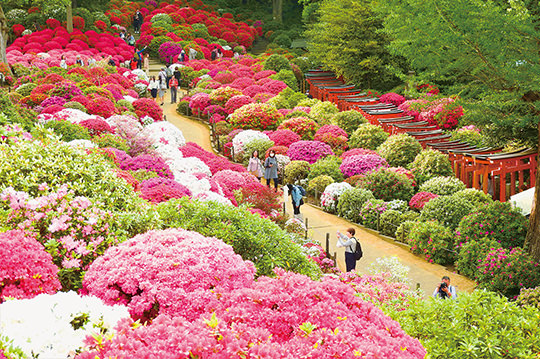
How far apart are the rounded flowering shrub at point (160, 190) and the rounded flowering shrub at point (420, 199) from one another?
296 inches

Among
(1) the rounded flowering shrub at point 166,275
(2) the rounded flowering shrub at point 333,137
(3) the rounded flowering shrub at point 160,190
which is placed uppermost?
(1) the rounded flowering shrub at point 166,275

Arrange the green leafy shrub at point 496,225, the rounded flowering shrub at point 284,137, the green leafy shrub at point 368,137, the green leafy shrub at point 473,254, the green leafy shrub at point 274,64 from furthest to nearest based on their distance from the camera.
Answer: the green leafy shrub at point 274,64
the rounded flowering shrub at point 284,137
the green leafy shrub at point 368,137
the green leafy shrub at point 496,225
the green leafy shrub at point 473,254

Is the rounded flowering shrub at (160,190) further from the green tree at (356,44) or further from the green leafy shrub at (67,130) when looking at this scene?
the green tree at (356,44)

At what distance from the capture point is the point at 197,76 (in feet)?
115

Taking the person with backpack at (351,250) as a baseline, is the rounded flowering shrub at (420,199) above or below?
below

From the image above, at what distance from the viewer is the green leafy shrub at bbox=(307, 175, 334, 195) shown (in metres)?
18.7

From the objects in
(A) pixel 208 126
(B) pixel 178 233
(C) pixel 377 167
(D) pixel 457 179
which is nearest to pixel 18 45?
(A) pixel 208 126

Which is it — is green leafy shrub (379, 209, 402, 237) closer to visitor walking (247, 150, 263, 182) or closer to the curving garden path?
the curving garden path

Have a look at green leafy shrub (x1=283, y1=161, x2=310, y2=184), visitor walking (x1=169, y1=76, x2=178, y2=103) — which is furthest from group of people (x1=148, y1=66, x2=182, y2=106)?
green leafy shrub (x1=283, y1=161, x2=310, y2=184)

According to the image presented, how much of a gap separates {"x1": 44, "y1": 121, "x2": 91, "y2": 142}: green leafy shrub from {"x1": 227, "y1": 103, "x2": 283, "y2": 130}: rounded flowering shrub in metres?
11.0

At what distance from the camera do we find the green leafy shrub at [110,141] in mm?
14433

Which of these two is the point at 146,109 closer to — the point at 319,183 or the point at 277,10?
the point at 319,183

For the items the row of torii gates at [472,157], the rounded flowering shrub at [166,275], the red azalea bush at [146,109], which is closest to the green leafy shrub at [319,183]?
the row of torii gates at [472,157]

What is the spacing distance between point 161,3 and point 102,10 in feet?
22.6
